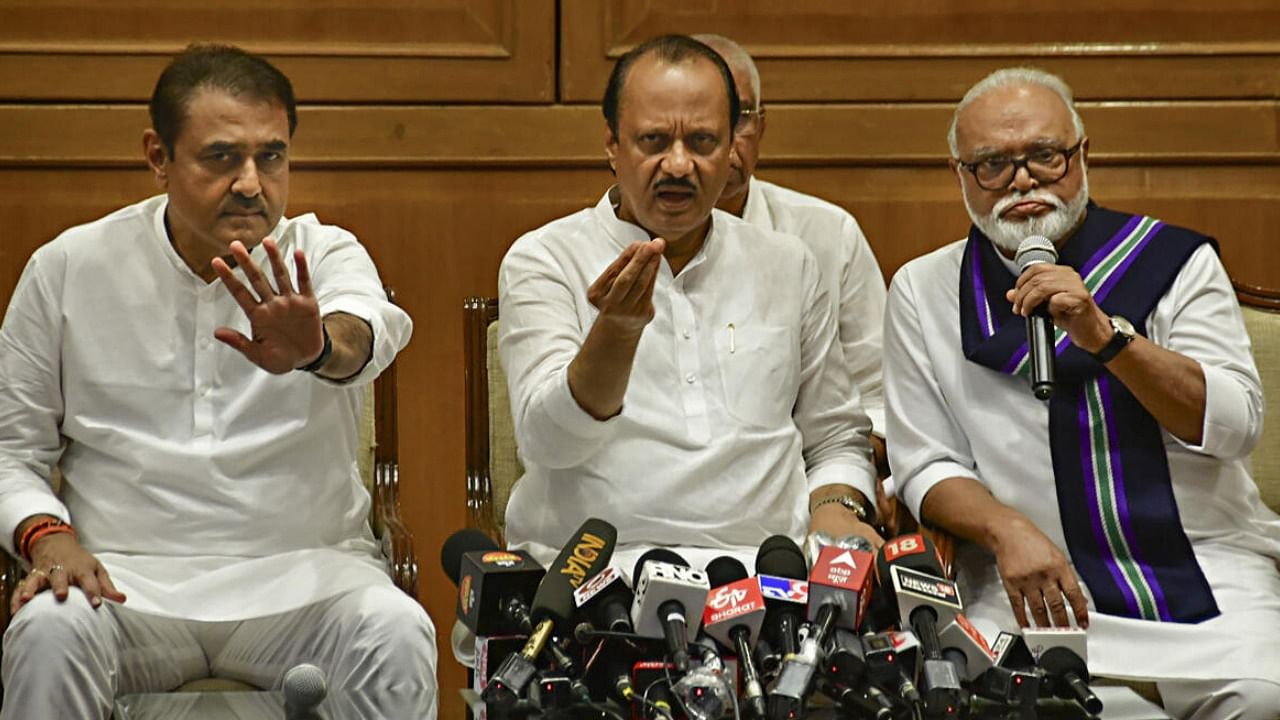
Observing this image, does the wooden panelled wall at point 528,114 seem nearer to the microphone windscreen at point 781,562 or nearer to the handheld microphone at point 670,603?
the microphone windscreen at point 781,562

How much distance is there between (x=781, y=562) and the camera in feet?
7.78

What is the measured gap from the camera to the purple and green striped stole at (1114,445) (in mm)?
2969

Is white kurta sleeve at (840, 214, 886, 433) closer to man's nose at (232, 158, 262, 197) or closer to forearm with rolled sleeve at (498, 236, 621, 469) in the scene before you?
forearm with rolled sleeve at (498, 236, 621, 469)

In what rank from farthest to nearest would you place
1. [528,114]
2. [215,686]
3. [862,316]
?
[528,114] → [862,316] → [215,686]

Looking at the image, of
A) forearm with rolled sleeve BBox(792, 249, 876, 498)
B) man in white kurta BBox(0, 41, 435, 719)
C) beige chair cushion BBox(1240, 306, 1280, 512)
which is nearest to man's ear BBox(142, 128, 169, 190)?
man in white kurta BBox(0, 41, 435, 719)

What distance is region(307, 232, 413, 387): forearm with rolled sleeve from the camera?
2.97 m

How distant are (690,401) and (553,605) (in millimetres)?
1024

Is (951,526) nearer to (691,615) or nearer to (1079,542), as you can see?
(1079,542)

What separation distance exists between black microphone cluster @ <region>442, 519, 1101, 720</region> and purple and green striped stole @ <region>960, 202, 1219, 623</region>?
736mm

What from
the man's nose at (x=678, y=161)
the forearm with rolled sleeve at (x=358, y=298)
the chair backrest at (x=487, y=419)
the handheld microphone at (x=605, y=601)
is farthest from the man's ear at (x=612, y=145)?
the handheld microphone at (x=605, y=601)

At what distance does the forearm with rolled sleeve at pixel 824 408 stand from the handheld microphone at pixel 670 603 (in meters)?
1.13

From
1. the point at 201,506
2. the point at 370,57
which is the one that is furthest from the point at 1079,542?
the point at 370,57

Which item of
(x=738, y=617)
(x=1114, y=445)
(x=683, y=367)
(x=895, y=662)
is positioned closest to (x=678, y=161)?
(x=683, y=367)

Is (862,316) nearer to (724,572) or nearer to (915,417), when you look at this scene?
(915,417)
